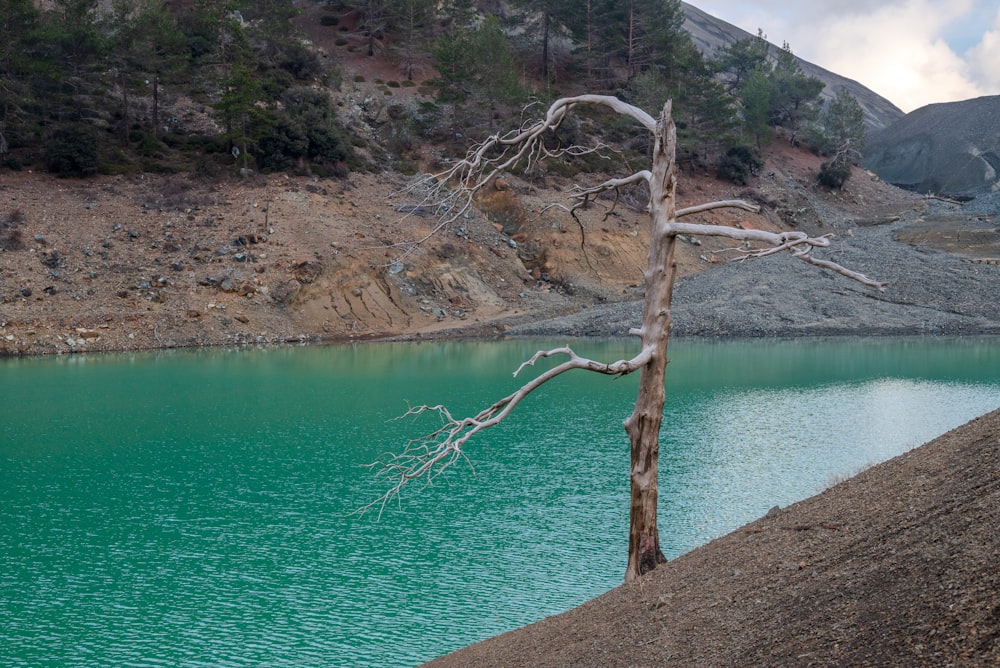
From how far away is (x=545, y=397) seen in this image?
1155 inches

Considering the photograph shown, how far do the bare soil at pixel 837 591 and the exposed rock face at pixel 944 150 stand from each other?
8455 cm

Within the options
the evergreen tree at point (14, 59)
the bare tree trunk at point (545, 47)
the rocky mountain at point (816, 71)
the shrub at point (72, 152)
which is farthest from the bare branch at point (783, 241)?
the rocky mountain at point (816, 71)

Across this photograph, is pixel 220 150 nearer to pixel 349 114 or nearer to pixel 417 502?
pixel 349 114

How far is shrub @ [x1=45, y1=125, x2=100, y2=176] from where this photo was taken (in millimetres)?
46688

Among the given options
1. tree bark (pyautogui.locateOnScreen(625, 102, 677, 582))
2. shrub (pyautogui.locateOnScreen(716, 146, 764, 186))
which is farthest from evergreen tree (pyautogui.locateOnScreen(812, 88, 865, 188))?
tree bark (pyautogui.locateOnScreen(625, 102, 677, 582))

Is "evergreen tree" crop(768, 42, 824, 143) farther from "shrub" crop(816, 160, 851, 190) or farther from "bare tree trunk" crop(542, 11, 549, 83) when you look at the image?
"bare tree trunk" crop(542, 11, 549, 83)

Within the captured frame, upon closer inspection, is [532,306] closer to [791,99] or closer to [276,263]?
[276,263]

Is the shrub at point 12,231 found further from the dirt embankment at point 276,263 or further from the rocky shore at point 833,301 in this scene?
the rocky shore at point 833,301

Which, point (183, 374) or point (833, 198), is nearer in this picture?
point (183, 374)

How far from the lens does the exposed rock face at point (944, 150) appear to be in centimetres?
8631

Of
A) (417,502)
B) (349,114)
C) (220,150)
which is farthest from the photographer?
(349,114)

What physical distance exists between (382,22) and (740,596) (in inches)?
2654

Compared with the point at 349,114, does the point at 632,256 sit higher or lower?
lower

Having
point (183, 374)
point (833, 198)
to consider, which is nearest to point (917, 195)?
point (833, 198)
